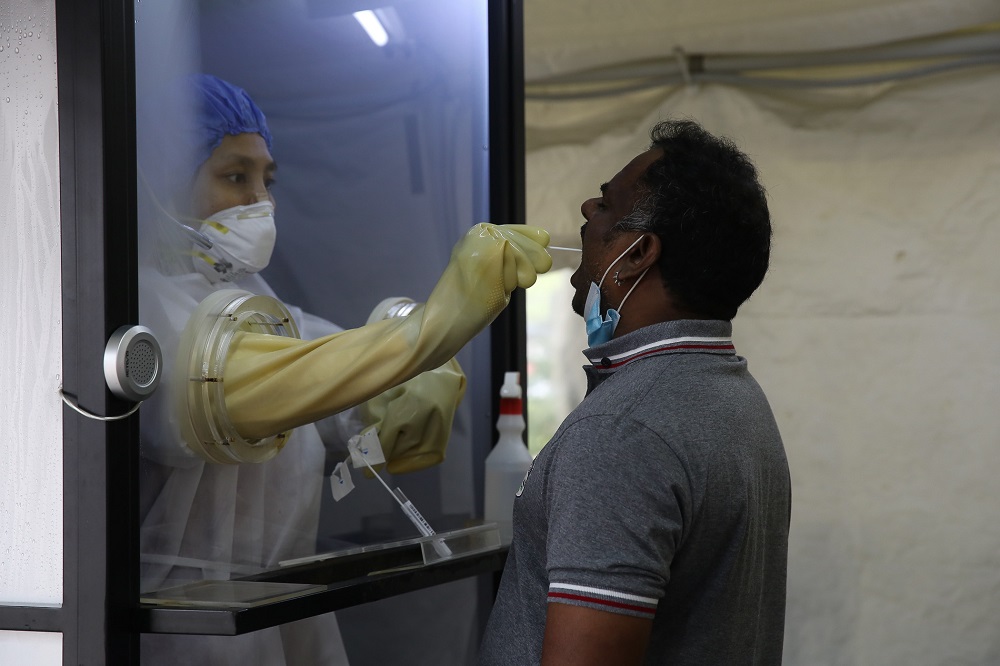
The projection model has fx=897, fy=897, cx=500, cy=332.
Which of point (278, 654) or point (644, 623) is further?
point (278, 654)

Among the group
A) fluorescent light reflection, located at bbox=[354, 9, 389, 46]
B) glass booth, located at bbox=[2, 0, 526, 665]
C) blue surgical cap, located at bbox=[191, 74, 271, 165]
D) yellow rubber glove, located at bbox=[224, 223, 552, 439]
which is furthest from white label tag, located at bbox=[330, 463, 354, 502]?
fluorescent light reflection, located at bbox=[354, 9, 389, 46]

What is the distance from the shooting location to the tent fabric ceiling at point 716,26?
2.52 meters

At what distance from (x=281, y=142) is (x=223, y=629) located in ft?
2.48

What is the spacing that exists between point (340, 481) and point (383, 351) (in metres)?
0.37

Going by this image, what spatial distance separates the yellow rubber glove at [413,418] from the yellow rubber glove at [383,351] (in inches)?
10.8

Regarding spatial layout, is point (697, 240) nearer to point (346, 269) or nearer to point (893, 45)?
point (346, 269)

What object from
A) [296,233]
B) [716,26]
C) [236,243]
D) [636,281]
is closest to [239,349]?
[236,243]

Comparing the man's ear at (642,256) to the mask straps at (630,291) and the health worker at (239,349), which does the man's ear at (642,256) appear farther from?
the health worker at (239,349)

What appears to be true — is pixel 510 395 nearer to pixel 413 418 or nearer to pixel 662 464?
pixel 413 418

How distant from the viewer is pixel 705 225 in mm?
1043

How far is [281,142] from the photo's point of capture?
4.66 ft

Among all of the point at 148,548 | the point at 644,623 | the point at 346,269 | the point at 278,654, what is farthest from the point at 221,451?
the point at 644,623

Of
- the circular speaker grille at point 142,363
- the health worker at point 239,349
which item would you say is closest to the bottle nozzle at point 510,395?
the health worker at point 239,349

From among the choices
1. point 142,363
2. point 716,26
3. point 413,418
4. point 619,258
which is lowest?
point 413,418
